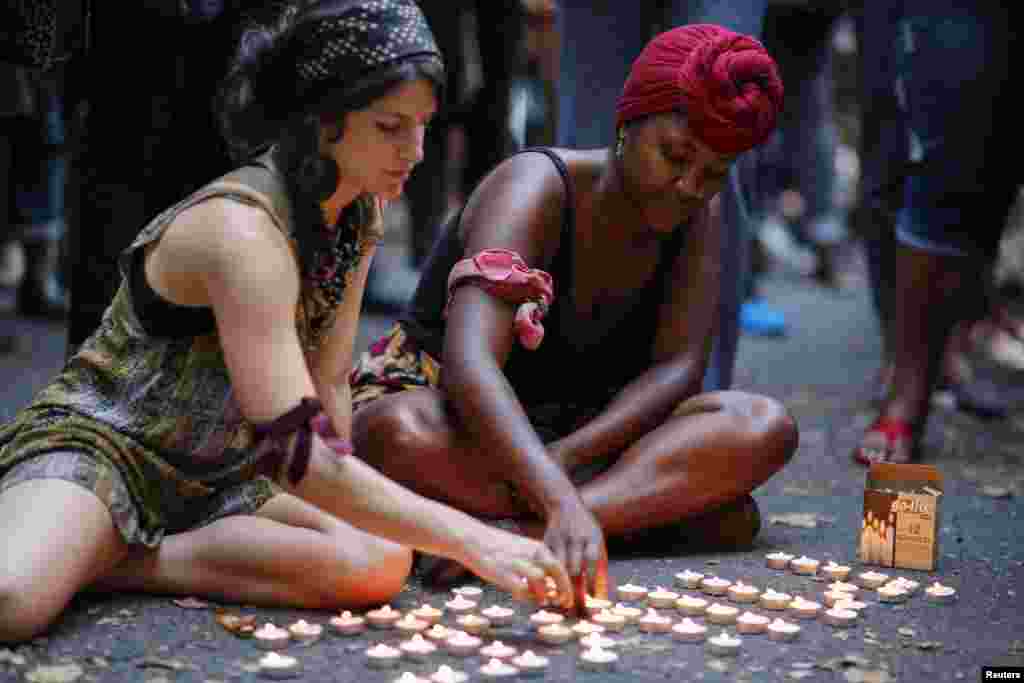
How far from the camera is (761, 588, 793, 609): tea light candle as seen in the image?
2674 millimetres

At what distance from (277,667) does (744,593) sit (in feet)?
3.10

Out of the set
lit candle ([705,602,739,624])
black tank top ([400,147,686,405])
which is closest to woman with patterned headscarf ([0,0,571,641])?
lit candle ([705,602,739,624])

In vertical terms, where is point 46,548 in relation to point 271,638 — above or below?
above

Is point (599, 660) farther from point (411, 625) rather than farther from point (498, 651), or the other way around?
point (411, 625)

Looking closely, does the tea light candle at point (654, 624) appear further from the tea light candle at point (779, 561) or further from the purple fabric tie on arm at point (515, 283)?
the purple fabric tie on arm at point (515, 283)

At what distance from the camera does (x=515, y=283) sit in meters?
2.90

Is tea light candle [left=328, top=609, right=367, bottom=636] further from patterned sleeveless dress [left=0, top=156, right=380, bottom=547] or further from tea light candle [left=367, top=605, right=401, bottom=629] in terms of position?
patterned sleeveless dress [left=0, top=156, right=380, bottom=547]

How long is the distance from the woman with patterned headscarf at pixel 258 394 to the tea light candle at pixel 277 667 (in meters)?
0.25

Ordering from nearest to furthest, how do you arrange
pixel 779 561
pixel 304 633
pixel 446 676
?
pixel 446 676, pixel 304 633, pixel 779 561

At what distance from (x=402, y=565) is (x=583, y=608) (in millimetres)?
341

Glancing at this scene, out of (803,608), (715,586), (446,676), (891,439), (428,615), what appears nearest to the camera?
(446,676)

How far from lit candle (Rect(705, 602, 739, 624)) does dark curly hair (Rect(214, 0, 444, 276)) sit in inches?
37.1

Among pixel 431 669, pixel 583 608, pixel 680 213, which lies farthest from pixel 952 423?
pixel 431 669

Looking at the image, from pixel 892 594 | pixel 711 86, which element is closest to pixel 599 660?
pixel 892 594
